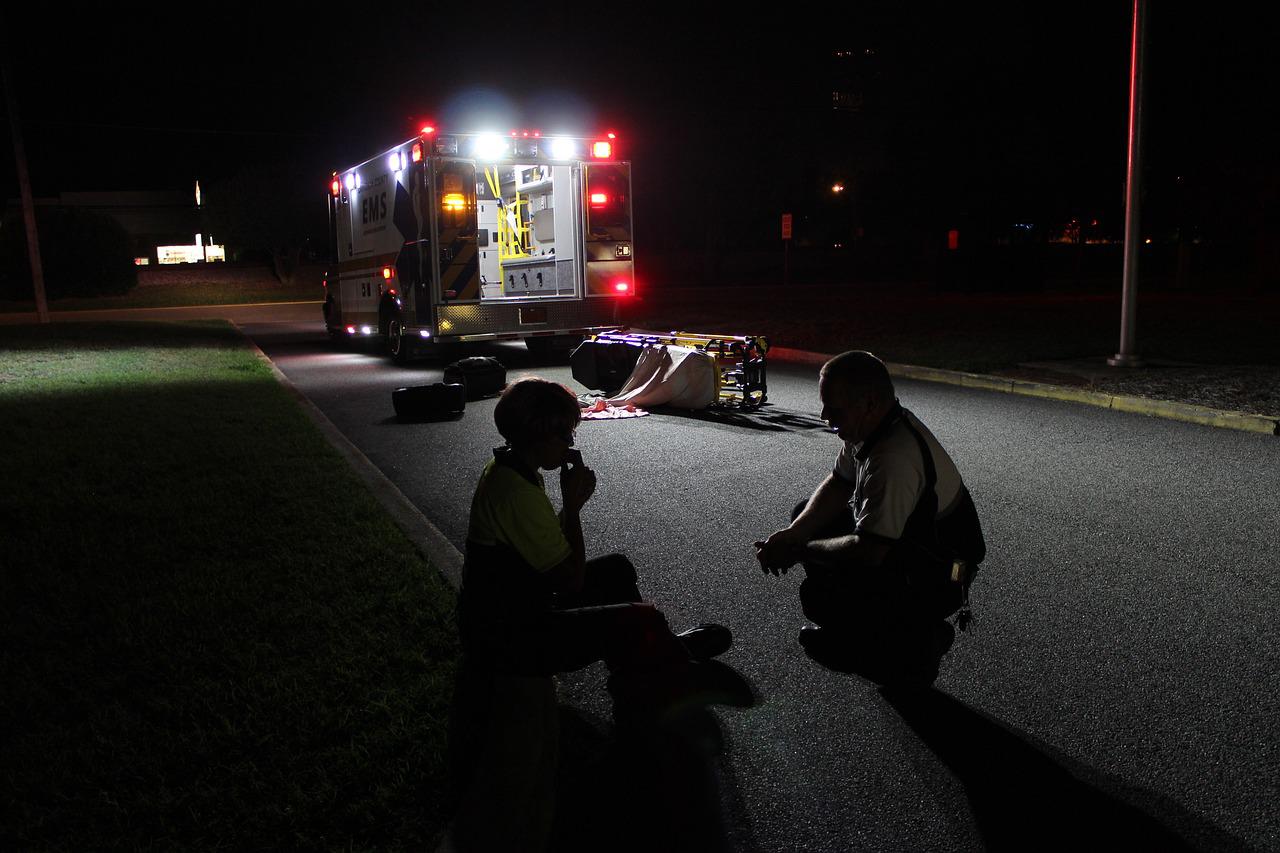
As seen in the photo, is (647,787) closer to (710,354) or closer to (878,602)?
(878,602)

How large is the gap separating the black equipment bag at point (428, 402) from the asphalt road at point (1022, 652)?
1.85 meters

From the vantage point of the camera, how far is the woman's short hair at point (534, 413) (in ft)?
10.7

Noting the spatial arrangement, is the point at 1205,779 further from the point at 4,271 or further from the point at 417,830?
the point at 4,271

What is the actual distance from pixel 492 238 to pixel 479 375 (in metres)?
5.42

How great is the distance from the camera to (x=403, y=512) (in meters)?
6.66

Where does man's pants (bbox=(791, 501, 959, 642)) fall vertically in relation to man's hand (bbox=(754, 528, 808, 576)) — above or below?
below

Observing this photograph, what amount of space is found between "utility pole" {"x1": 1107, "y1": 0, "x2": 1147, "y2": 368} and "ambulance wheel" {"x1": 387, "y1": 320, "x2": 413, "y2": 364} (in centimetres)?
1073

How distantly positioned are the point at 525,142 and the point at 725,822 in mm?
13425

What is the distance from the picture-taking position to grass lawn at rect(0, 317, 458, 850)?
9.84ft

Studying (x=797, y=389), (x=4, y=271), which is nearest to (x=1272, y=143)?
(x=797, y=389)

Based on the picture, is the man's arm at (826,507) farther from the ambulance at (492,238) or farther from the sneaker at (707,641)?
the ambulance at (492,238)

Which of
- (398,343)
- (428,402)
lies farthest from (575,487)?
(398,343)

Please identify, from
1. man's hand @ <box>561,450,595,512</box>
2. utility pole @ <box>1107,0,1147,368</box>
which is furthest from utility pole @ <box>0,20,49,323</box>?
man's hand @ <box>561,450,595,512</box>

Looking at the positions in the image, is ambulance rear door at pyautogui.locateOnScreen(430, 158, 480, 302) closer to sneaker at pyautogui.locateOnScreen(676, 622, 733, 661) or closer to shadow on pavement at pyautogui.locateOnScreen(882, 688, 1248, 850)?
sneaker at pyautogui.locateOnScreen(676, 622, 733, 661)
